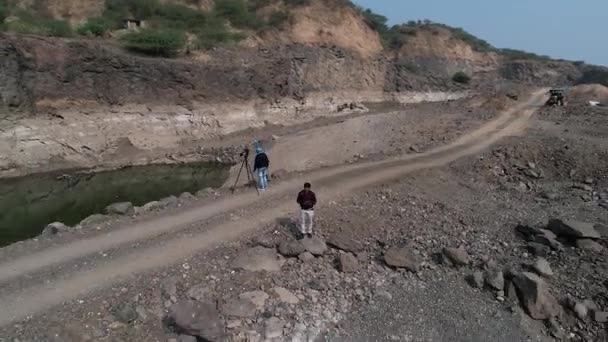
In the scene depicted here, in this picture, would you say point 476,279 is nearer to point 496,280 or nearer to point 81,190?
point 496,280

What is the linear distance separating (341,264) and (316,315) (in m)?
1.53

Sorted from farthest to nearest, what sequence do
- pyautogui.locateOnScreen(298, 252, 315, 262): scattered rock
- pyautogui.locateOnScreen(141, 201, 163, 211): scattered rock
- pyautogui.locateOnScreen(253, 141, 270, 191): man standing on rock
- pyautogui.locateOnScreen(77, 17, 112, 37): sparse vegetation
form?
pyautogui.locateOnScreen(77, 17, 112, 37): sparse vegetation, pyautogui.locateOnScreen(253, 141, 270, 191): man standing on rock, pyautogui.locateOnScreen(141, 201, 163, 211): scattered rock, pyautogui.locateOnScreen(298, 252, 315, 262): scattered rock

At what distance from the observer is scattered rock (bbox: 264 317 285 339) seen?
22.8 ft

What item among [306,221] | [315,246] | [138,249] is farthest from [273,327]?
[138,249]

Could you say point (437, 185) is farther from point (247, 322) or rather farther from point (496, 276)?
point (247, 322)

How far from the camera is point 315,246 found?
30.4ft

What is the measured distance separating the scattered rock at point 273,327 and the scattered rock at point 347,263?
6.73 feet

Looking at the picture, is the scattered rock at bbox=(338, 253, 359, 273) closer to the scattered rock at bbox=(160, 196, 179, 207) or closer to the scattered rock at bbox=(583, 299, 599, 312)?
the scattered rock at bbox=(583, 299, 599, 312)

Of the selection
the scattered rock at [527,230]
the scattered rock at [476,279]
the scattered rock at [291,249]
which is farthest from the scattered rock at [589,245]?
the scattered rock at [291,249]

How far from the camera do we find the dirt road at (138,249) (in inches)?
285

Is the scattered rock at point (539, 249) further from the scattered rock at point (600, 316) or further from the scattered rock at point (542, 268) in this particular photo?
the scattered rock at point (600, 316)

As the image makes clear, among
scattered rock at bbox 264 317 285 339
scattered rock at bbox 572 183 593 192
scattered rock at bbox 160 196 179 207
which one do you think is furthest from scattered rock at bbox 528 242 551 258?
scattered rock at bbox 160 196 179 207

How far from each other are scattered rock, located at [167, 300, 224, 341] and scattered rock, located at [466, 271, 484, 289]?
17.1 feet

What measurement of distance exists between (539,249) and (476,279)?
2.15 meters
